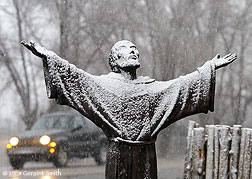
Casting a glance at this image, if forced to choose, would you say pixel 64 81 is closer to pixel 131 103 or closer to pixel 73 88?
pixel 73 88

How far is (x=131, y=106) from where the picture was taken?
2.43 m

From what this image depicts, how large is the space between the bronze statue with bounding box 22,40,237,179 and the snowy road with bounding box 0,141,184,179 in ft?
16.3

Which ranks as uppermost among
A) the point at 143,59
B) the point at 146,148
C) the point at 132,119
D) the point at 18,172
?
the point at 143,59

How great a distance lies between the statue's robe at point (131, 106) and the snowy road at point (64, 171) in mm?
4977

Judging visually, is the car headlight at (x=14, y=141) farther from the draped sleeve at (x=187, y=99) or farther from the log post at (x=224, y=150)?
the draped sleeve at (x=187, y=99)

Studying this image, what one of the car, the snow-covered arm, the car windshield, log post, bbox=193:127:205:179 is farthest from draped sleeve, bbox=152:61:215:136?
the car windshield

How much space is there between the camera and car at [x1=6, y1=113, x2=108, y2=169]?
6.88 metres

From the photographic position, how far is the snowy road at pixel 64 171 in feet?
24.2

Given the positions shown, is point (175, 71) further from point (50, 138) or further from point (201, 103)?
point (201, 103)

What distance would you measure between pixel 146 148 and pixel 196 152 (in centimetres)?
230

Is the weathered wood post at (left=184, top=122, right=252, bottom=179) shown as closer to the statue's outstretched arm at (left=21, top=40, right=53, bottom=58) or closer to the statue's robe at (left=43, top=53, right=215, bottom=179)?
the statue's robe at (left=43, top=53, right=215, bottom=179)

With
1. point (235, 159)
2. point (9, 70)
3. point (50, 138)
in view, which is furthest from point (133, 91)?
point (9, 70)

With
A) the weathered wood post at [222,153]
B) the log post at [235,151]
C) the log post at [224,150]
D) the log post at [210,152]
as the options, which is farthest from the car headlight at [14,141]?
the log post at [235,151]

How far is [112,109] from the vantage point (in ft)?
7.95
